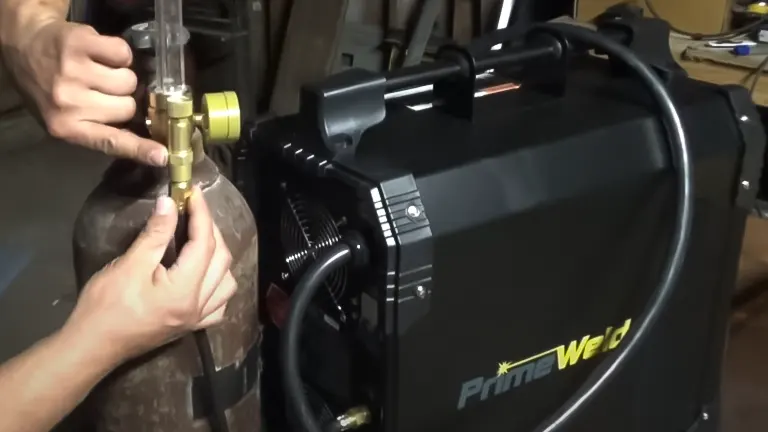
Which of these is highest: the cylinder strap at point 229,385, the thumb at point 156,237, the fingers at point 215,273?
the thumb at point 156,237

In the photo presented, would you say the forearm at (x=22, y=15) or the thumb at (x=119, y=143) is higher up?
the forearm at (x=22, y=15)

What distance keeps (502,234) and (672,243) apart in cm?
17

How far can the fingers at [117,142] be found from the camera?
0.65 meters

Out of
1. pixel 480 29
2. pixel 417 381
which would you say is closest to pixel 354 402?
pixel 417 381

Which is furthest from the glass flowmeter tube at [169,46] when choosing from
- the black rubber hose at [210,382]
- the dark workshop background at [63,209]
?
the dark workshop background at [63,209]

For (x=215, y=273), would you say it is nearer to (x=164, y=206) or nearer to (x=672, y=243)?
(x=164, y=206)

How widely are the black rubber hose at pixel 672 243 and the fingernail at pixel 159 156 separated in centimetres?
38

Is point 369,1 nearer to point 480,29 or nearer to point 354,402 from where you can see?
point 480,29

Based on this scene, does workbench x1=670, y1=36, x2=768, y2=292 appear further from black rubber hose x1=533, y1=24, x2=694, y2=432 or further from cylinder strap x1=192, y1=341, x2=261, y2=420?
cylinder strap x1=192, y1=341, x2=261, y2=420

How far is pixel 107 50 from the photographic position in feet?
2.18

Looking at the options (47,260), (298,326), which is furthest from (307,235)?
(47,260)

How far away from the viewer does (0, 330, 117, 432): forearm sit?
24.6 inches

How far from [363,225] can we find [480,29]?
5.17 feet

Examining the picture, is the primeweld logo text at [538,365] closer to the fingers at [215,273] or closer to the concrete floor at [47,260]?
the fingers at [215,273]
